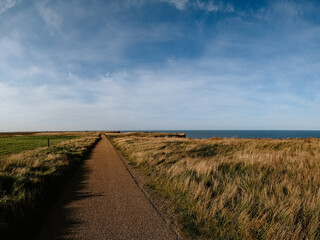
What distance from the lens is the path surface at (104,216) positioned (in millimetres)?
3947

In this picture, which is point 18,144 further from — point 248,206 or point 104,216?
point 248,206

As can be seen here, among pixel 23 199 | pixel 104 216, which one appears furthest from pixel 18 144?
pixel 104 216

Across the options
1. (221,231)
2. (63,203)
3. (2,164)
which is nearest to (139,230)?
(221,231)

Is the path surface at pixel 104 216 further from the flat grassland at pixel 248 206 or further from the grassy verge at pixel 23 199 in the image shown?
the flat grassland at pixel 248 206

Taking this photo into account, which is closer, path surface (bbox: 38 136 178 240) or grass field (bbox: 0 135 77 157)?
path surface (bbox: 38 136 178 240)

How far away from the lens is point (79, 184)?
25.3ft

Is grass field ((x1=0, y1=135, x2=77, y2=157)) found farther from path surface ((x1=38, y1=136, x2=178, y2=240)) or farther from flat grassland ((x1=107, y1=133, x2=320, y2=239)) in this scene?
flat grassland ((x1=107, y1=133, x2=320, y2=239))

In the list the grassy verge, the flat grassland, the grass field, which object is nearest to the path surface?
the grassy verge

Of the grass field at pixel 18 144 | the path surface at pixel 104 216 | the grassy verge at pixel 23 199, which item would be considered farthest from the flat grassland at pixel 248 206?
the grass field at pixel 18 144

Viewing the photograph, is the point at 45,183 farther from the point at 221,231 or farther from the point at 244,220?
the point at 244,220

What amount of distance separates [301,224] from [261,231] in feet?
3.42

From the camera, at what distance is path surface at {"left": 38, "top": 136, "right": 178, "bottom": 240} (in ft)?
13.0

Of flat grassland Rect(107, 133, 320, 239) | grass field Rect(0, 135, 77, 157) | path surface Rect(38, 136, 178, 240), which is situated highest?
flat grassland Rect(107, 133, 320, 239)

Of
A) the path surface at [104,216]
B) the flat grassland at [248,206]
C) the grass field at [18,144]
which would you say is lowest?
the grass field at [18,144]
